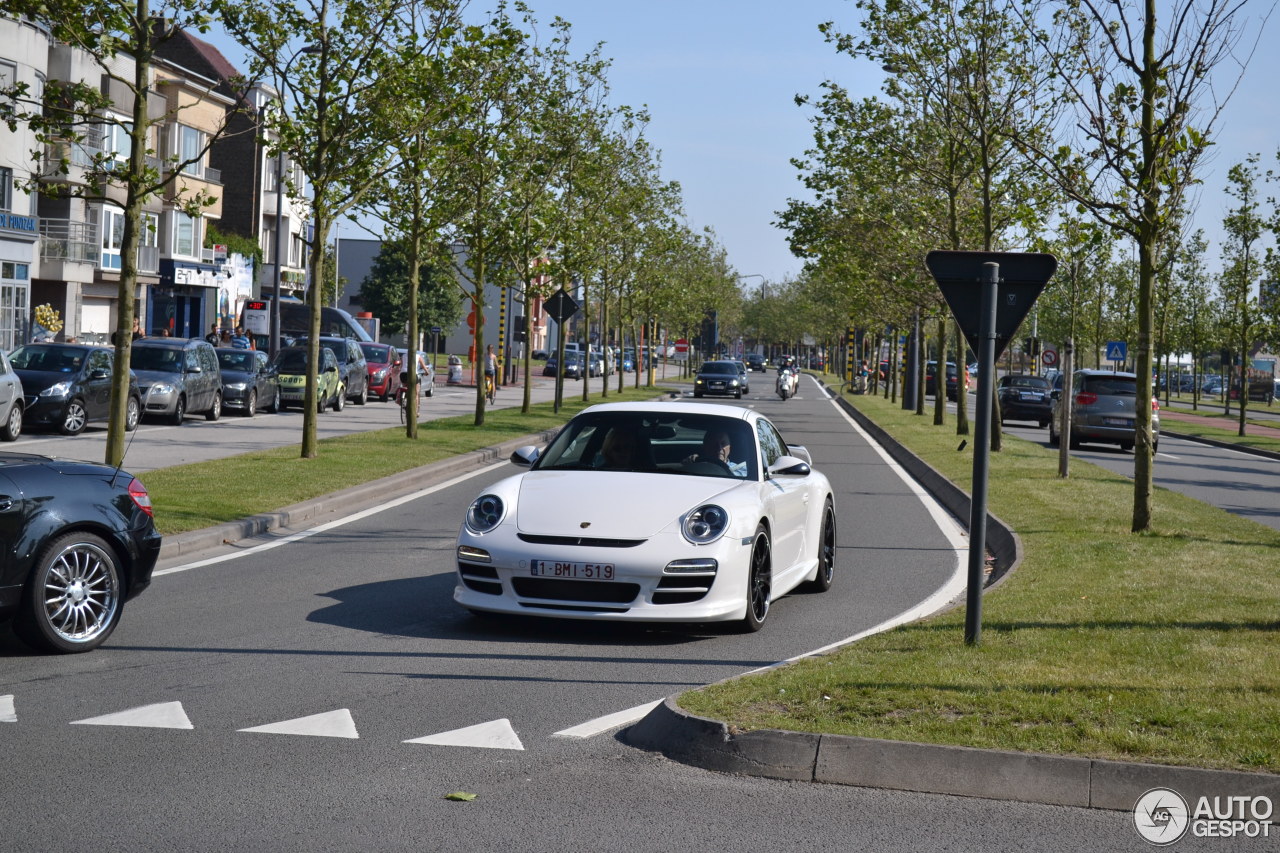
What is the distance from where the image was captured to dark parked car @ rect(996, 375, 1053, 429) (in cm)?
4228

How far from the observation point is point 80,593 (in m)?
7.92

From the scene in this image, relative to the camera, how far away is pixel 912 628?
856cm

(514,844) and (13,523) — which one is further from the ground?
(13,523)

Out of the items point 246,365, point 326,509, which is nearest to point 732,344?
point 246,365

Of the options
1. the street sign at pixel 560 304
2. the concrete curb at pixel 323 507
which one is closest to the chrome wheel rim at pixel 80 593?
the concrete curb at pixel 323 507

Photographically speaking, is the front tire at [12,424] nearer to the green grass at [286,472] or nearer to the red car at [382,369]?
the green grass at [286,472]

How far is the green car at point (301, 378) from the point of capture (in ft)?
115

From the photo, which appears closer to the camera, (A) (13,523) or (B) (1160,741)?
(B) (1160,741)

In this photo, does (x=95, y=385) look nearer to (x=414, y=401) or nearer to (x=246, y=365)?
(x=414, y=401)

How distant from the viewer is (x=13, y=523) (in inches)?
296

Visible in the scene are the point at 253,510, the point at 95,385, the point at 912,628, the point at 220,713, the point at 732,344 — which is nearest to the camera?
the point at 220,713

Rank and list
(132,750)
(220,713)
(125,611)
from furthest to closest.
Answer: (125,611), (220,713), (132,750)

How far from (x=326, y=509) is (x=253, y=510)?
1.30 metres

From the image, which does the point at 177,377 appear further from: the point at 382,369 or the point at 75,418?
the point at 382,369
